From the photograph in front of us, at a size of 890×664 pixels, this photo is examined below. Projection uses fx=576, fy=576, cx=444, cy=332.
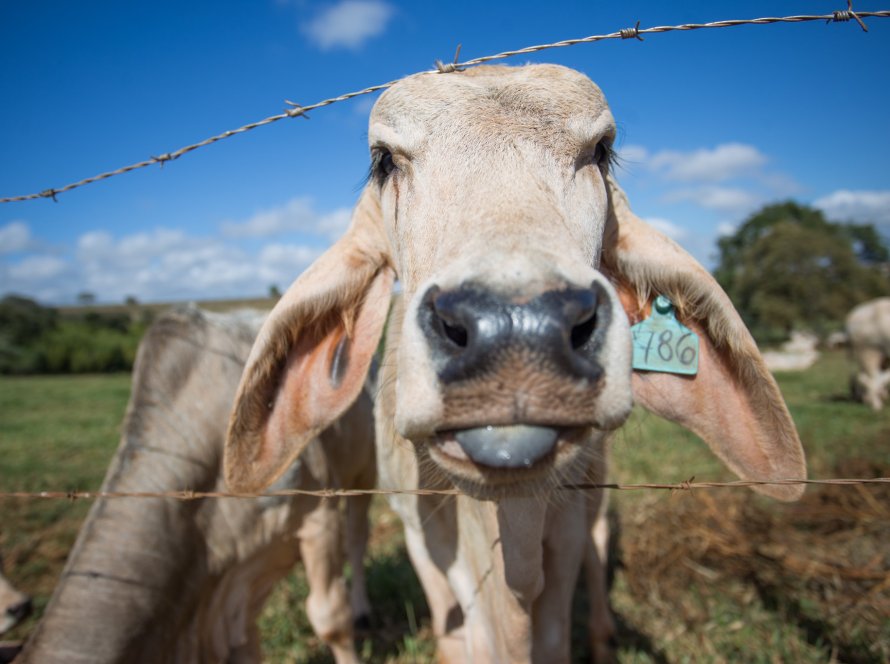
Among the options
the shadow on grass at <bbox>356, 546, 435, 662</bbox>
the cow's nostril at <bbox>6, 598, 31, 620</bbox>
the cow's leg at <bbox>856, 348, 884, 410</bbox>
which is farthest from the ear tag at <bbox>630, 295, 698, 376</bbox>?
the cow's leg at <bbox>856, 348, 884, 410</bbox>

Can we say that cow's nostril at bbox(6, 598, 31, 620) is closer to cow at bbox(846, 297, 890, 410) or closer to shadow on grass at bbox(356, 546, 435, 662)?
shadow on grass at bbox(356, 546, 435, 662)

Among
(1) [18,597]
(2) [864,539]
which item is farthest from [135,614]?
(2) [864,539]

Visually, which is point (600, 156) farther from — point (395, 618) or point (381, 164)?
point (395, 618)

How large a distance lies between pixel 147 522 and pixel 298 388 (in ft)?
3.36

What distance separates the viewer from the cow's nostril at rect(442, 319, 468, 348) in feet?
4.43

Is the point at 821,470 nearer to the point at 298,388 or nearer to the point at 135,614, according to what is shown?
the point at 298,388

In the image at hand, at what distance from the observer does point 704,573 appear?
14.8 ft

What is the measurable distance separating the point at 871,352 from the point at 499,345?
15935mm

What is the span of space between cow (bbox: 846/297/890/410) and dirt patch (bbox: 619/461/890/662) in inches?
356

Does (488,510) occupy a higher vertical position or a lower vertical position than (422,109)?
lower

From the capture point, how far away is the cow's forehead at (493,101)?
6.66ft

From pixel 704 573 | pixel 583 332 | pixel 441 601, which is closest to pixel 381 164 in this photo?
pixel 583 332

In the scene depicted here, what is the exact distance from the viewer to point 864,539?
179 inches

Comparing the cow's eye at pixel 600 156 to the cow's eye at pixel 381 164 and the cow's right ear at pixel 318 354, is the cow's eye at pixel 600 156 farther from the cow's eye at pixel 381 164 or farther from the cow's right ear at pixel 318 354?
the cow's right ear at pixel 318 354
